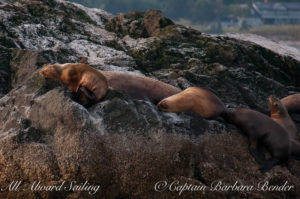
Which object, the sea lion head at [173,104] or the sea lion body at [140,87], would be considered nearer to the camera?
the sea lion head at [173,104]

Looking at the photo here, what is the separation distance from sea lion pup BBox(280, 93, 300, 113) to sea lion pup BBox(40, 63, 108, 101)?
323 centimetres

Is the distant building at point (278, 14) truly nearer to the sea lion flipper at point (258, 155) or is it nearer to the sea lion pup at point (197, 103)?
the sea lion pup at point (197, 103)

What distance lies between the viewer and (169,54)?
8.54m

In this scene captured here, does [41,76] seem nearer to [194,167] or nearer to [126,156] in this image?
[126,156]

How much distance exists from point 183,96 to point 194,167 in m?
1.29

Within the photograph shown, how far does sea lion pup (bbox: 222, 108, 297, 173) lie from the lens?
5875mm

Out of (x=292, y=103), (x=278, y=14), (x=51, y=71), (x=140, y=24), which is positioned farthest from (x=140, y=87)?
(x=278, y=14)

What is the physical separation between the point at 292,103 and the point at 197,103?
83.2 inches

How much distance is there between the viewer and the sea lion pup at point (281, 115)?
689 centimetres

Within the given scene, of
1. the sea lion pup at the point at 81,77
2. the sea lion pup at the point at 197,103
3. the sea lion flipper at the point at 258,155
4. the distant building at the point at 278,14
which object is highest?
the sea lion pup at the point at 81,77

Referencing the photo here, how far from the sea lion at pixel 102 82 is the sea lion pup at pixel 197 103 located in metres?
0.43

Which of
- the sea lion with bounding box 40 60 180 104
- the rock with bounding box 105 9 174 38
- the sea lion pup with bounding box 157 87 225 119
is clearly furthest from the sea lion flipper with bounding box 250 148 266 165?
the rock with bounding box 105 9 174 38

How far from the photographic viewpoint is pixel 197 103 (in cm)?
638

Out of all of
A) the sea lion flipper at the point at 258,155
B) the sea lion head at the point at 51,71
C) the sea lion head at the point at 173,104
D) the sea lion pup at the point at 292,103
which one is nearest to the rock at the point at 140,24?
the sea lion pup at the point at 292,103
